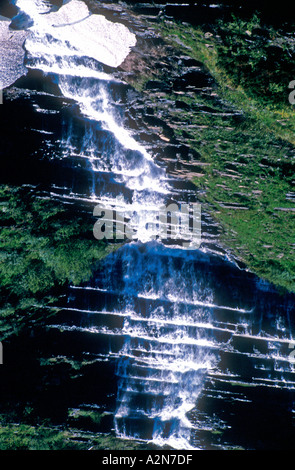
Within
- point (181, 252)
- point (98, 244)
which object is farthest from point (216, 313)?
point (98, 244)

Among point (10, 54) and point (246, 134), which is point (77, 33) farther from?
point (246, 134)

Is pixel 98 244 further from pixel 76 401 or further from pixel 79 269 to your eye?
pixel 76 401

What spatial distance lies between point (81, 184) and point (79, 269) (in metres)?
2.76

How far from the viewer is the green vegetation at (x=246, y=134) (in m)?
4.41

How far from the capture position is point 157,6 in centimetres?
445

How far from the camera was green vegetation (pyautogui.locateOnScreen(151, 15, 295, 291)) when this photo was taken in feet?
14.5
